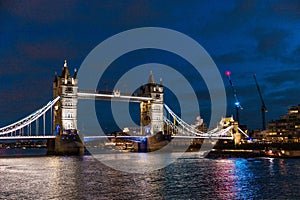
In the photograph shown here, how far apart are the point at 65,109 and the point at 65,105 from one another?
29.4 inches

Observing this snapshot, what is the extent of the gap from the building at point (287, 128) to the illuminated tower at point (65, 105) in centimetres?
4702

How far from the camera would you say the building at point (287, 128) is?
97375 millimetres

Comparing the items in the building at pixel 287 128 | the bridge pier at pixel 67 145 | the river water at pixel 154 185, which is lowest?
the river water at pixel 154 185

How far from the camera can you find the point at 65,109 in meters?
81.8

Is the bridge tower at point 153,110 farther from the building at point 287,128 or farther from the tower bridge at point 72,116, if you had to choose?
the building at point 287,128

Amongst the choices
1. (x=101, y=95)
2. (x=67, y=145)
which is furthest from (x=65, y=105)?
(x=67, y=145)

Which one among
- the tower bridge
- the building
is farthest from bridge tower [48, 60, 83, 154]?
the building

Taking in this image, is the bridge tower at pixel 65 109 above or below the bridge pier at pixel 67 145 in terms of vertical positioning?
above

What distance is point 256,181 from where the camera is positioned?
33031mm

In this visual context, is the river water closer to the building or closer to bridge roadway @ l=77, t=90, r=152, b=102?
bridge roadway @ l=77, t=90, r=152, b=102

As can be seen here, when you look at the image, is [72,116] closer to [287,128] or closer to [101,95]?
[101,95]

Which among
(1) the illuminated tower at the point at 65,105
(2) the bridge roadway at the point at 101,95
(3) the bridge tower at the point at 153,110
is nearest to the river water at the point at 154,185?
(1) the illuminated tower at the point at 65,105

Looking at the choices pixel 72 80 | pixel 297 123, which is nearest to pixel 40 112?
pixel 72 80

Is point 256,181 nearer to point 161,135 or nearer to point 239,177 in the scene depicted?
point 239,177
